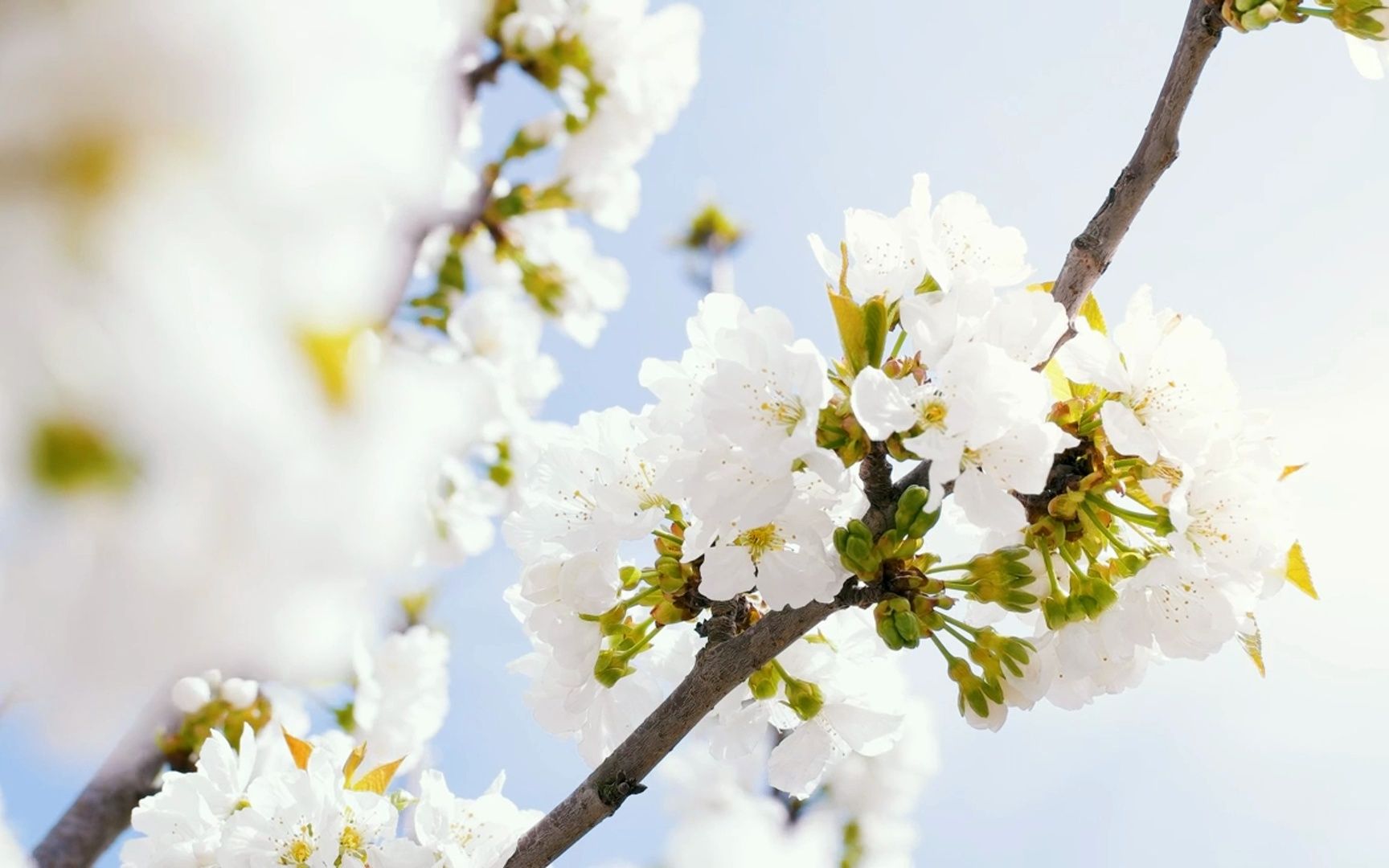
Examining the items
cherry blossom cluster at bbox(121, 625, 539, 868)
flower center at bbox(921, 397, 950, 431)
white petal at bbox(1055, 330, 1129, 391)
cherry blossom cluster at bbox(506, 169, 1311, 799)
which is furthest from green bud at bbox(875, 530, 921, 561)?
cherry blossom cluster at bbox(121, 625, 539, 868)

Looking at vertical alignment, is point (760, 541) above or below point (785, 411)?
below

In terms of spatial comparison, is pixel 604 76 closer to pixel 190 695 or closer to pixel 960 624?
pixel 190 695

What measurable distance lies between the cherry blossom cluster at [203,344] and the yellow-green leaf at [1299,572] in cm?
90

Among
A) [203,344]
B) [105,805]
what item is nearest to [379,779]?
[203,344]

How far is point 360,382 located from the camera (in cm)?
32

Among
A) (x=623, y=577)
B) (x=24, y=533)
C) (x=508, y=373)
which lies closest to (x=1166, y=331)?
(x=623, y=577)

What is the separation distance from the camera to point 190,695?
85.8 inches

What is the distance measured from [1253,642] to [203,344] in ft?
3.34

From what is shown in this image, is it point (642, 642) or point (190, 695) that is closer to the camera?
point (642, 642)

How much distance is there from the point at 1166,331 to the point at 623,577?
62 cm

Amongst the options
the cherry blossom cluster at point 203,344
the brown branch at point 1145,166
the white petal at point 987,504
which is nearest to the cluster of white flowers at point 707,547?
the white petal at point 987,504

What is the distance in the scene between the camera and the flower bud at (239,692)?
228 cm

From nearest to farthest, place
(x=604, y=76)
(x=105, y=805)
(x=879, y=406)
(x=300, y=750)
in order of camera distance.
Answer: (x=879, y=406) < (x=300, y=750) < (x=105, y=805) < (x=604, y=76)

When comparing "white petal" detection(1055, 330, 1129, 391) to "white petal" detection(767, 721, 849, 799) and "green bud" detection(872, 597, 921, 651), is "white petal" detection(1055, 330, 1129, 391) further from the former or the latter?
"white petal" detection(767, 721, 849, 799)
